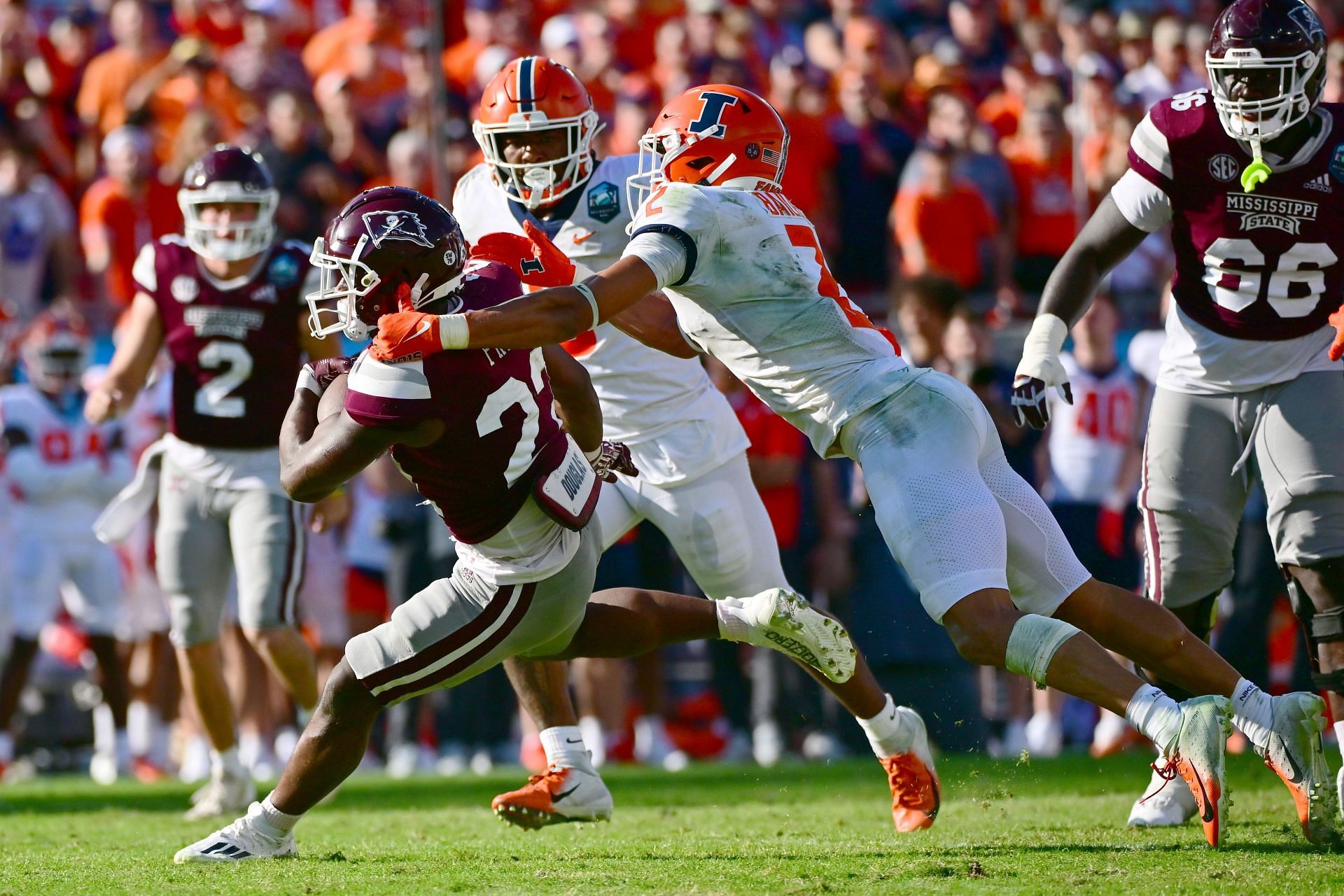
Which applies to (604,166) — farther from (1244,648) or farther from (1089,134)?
(1089,134)

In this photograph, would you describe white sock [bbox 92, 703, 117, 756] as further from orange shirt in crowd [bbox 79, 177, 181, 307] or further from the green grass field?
orange shirt in crowd [bbox 79, 177, 181, 307]

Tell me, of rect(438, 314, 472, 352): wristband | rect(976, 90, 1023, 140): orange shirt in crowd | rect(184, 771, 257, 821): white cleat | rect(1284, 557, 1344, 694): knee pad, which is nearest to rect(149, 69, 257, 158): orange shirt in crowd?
rect(976, 90, 1023, 140): orange shirt in crowd

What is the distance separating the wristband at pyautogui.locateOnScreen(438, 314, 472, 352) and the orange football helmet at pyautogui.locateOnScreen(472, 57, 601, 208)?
1.53 metres

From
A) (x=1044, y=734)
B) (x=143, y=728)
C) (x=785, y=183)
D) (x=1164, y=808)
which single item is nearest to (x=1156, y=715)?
(x=1164, y=808)

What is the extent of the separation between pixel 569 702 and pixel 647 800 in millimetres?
1499

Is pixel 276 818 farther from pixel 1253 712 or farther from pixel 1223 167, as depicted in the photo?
pixel 1223 167

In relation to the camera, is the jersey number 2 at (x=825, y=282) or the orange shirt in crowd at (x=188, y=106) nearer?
the jersey number 2 at (x=825, y=282)

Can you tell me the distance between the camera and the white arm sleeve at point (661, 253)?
4367mm

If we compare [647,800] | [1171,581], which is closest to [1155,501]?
[1171,581]

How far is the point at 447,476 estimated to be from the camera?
4.41 metres

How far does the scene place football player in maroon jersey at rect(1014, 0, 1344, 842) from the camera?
16.2ft

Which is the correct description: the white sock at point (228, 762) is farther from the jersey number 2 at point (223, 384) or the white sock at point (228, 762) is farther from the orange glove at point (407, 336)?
the orange glove at point (407, 336)

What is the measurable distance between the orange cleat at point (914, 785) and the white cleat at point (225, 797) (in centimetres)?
250

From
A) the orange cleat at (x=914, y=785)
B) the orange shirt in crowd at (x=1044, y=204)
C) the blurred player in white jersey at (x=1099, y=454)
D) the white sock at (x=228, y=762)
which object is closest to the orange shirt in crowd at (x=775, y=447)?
the blurred player in white jersey at (x=1099, y=454)
